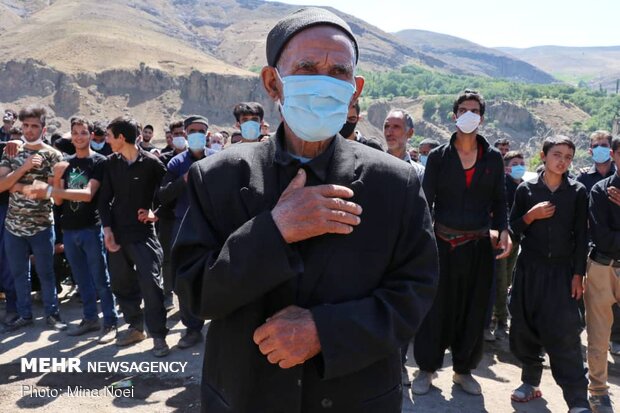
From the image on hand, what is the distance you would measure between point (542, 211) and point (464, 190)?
62 centimetres

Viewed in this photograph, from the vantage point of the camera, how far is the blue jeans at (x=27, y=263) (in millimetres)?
5762

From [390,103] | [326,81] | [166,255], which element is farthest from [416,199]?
[390,103]

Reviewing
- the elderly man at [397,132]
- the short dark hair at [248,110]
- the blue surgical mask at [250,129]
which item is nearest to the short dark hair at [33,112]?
the short dark hair at [248,110]

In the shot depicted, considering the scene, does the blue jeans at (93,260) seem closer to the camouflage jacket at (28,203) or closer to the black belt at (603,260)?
the camouflage jacket at (28,203)

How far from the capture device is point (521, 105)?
274 feet

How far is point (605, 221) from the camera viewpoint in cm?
425

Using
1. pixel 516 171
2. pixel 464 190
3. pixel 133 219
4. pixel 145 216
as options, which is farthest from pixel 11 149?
pixel 516 171

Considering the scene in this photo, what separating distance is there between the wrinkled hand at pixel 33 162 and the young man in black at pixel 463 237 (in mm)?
3897

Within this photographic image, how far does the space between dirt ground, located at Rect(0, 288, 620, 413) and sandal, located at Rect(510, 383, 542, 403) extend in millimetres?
39

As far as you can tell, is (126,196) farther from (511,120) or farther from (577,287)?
(511,120)

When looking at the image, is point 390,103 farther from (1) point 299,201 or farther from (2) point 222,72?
(1) point 299,201

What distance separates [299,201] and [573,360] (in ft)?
11.2

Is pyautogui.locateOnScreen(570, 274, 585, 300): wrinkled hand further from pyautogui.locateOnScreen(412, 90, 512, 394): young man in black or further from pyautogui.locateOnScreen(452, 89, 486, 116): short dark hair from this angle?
pyautogui.locateOnScreen(452, 89, 486, 116): short dark hair

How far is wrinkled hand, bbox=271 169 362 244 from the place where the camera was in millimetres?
1501
